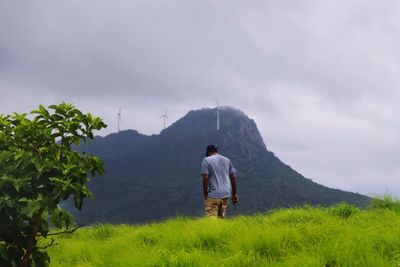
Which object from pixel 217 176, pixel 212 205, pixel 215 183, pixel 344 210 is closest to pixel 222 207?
pixel 212 205

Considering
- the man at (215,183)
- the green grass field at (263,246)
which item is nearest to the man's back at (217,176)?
the man at (215,183)

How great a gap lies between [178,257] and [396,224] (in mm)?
4245

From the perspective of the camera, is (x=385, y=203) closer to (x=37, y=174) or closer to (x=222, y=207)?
(x=222, y=207)

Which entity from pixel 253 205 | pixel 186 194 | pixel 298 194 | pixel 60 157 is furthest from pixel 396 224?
pixel 186 194

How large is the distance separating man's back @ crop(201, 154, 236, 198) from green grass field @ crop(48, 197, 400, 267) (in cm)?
151

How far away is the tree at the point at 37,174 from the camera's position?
5551 mm

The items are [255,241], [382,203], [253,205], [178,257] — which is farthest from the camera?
[253,205]

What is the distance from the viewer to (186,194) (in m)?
196

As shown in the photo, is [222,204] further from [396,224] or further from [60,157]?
[60,157]

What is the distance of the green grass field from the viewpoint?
694 centimetres

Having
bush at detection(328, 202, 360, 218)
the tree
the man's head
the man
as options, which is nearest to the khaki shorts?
the man

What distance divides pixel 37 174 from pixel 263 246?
3636 mm

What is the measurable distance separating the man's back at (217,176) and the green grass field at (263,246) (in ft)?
4.96

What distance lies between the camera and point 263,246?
25.1 feet
